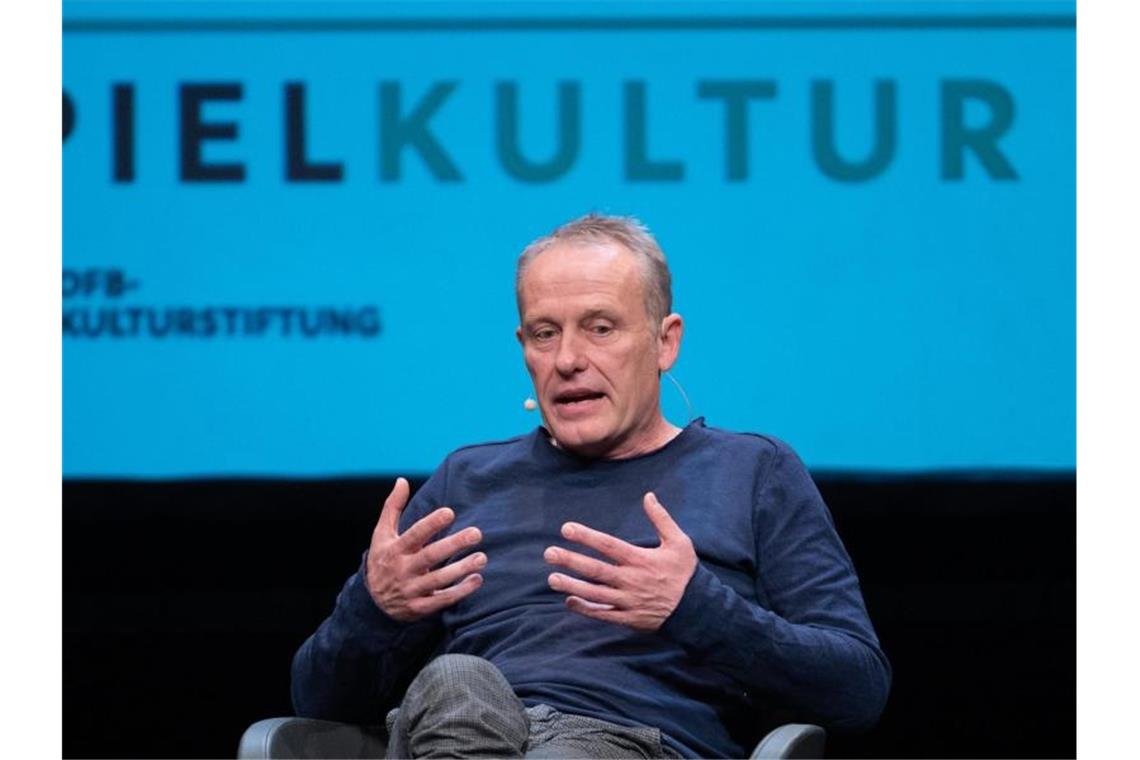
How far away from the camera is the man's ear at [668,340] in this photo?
7.89 ft

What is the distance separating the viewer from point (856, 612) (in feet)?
7.24

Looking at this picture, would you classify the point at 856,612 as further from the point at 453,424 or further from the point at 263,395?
the point at 263,395

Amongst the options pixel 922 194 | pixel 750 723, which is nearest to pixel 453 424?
pixel 922 194

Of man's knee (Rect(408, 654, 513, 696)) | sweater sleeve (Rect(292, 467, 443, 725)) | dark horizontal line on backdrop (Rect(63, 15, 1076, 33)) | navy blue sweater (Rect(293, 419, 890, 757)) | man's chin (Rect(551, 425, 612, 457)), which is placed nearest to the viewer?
man's knee (Rect(408, 654, 513, 696))

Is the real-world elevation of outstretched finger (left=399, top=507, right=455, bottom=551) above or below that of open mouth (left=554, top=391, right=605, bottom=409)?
below

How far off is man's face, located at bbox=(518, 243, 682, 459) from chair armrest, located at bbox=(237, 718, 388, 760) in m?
0.51

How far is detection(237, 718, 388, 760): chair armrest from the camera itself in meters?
2.12

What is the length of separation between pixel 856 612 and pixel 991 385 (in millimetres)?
1466

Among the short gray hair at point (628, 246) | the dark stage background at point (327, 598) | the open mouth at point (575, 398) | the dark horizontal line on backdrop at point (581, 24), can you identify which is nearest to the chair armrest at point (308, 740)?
the open mouth at point (575, 398)

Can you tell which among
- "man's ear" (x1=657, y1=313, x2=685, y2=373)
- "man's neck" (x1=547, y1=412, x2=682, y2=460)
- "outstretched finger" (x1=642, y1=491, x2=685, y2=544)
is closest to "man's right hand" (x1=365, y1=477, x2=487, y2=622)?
"outstretched finger" (x1=642, y1=491, x2=685, y2=544)

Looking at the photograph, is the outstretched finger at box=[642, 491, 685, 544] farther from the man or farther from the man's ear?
the man's ear

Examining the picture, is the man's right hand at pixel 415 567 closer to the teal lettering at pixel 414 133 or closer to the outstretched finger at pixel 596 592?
the outstretched finger at pixel 596 592

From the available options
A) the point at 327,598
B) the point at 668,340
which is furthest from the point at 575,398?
the point at 327,598

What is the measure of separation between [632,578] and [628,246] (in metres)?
0.55
